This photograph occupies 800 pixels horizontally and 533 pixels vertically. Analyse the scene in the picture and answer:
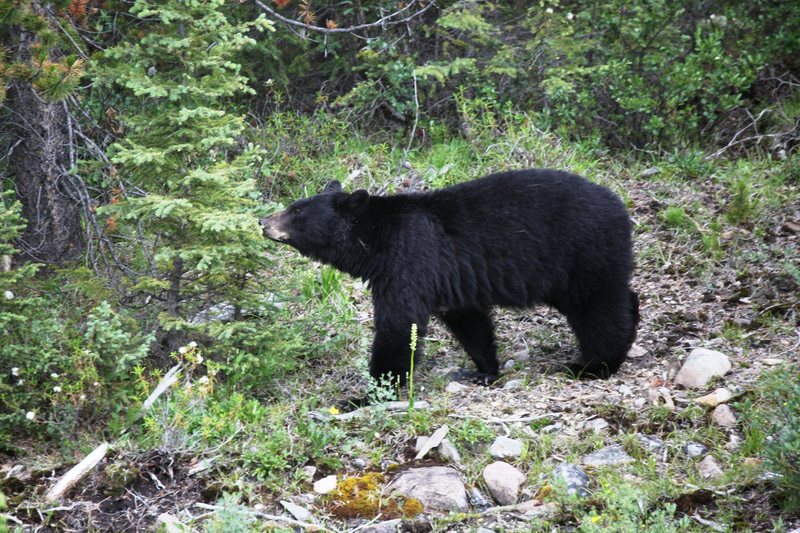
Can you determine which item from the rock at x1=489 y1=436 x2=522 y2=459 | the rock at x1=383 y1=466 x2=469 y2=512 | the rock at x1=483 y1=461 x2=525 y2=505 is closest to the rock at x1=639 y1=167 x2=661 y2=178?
the rock at x1=489 y1=436 x2=522 y2=459

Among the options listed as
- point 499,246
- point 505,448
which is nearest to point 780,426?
point 505,448

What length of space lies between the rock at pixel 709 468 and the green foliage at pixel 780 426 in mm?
233

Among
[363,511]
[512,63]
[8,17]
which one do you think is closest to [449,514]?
[363,511]

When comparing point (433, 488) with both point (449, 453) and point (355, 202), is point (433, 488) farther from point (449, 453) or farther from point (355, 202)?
point (355, 202)

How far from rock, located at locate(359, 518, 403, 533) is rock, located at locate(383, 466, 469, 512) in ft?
0.67

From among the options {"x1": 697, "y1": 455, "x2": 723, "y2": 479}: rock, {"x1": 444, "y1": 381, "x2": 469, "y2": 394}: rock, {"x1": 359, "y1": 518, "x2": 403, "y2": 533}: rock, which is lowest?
{"x1": 444, "y1": 381, "x2": 469, "y2": 394}: rock

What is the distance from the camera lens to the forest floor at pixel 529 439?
13.7 feet

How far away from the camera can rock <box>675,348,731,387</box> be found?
217 inches

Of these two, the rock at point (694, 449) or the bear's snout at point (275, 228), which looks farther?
the bear's snout at point (275, 228)

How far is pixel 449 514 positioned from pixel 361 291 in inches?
138

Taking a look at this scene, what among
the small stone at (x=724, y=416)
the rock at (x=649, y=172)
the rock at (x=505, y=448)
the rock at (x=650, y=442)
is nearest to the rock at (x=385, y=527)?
the rock at (x=505, y=448)

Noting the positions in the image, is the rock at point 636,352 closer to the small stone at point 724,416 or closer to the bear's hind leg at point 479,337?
the bear's hind leg at point 479,337

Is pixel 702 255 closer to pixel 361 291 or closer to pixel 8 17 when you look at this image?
pixel 361 291

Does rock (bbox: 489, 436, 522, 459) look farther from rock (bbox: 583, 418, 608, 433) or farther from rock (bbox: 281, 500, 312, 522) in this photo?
rock (bbox: 281, 500, 312, 522)
